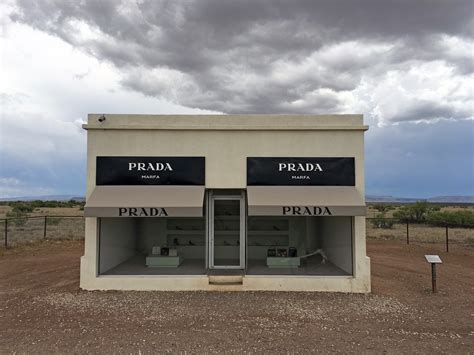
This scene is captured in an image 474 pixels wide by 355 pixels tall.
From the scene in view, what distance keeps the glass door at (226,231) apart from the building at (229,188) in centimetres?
3

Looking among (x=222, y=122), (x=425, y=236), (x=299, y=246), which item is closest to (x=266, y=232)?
(x=299, y=246)

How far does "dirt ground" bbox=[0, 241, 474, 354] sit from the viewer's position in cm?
612

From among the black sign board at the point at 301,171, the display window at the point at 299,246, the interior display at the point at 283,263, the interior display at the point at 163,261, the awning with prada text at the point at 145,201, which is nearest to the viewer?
the awning with prada text at the point at 145,201

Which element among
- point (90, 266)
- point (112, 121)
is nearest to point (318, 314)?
point (90, 266)

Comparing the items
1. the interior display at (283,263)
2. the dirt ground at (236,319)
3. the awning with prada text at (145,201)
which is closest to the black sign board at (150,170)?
the awning with prada text at (145,201)

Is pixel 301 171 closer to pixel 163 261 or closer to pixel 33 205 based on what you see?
pixel 163 261

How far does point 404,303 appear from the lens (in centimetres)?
855

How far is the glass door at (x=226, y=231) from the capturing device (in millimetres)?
9961

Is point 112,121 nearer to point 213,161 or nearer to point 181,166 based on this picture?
point 181,166

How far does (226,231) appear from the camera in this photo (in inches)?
392

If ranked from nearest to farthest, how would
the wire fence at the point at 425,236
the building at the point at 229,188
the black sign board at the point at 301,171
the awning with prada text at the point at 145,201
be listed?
1. the awning with prada text at the point at 145,201
2. the building at the point at 229,188
3. the black sign board at the point at 301,171
4. the wire fence at the point at 425,236

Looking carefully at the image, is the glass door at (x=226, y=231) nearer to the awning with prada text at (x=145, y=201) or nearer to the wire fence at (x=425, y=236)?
the awning with prada text at (x=145, y=201)

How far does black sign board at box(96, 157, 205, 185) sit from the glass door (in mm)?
921

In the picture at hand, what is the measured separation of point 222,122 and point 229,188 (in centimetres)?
171
